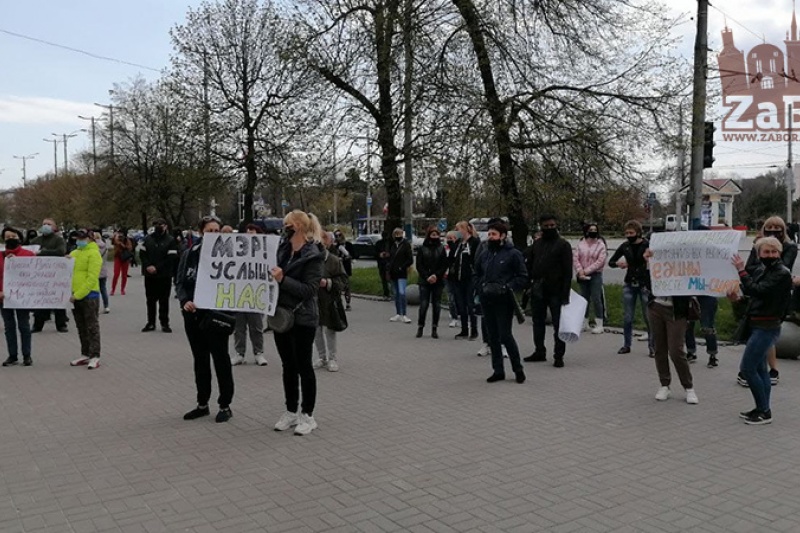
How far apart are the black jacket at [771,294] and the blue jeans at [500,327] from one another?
2643 millimetres

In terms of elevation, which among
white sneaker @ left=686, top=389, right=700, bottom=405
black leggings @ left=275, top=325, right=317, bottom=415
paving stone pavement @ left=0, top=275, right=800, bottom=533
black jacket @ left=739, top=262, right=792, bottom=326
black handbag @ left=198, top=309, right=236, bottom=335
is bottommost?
paving stone pavement @ left=0, top=275, right=800, bottom=533

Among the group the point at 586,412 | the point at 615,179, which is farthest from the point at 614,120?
the point at 586,412

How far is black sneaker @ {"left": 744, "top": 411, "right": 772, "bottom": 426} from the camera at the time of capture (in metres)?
6.72

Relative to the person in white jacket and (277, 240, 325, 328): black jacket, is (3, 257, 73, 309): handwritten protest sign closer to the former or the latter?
(277, 240, 325, 328): black jacket

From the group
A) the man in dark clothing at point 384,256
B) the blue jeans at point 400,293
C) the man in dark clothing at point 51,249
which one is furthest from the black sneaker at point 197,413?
the man in dark clothing at point 384,256

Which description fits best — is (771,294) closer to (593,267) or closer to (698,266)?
(698,266)

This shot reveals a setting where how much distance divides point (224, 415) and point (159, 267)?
267 inches

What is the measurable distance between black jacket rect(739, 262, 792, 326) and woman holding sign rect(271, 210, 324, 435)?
151 inches

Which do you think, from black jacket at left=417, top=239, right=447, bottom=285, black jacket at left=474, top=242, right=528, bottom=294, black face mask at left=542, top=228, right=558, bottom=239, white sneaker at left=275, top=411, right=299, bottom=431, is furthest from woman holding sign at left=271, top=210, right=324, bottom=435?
black jacket at left=417, top=239, right=447, bottom=285

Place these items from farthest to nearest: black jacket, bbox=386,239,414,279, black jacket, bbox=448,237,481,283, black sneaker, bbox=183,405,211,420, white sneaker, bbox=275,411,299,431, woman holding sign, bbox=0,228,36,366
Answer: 1. black jacket, bbox=386,239,414,279
2. black jacket, bbox=448,237,481,283
3. woman holding sign, bbox=0,228,36,366
4. black sneaker, bbox=183,405,211,420
5. white sneaker, bbox=275,411,299,431

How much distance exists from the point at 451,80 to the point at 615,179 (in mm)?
4127

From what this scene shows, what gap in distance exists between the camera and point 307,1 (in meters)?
19.2

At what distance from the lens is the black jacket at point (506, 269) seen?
27.7 feet

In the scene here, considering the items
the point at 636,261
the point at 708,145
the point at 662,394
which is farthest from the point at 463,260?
the point at 708,145
